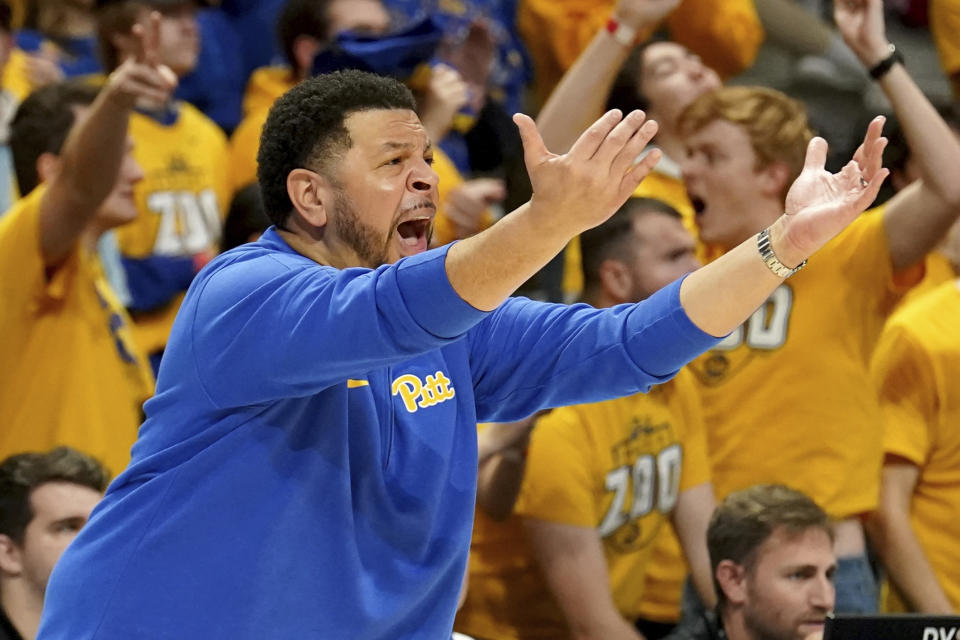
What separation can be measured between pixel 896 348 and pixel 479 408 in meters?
2.16

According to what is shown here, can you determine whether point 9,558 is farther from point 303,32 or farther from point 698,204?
point 303,32

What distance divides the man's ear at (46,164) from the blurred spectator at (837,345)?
1951 mm

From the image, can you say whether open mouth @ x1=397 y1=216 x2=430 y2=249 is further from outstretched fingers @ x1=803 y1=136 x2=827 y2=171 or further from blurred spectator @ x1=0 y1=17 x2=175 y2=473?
blurred spectator @ x1=0 y1=17 x2=175 y2=473

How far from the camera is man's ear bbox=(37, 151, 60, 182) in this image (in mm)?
4352

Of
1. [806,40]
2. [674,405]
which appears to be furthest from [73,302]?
[806,40]

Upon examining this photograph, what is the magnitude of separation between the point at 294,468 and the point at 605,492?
1.96m

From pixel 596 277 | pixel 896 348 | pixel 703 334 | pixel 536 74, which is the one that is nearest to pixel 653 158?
pixel 703 334

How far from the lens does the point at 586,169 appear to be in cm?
196

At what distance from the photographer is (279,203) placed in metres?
2.47

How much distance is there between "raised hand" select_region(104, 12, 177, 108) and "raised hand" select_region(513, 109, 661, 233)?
2.11 metres

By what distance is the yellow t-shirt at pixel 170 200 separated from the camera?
540 cm

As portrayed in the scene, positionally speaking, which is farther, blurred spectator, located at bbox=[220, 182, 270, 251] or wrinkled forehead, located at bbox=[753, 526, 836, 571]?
blurred spectator, located at bbox=[220, 182, 270, 251]

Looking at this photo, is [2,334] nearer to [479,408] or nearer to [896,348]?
[479,408]

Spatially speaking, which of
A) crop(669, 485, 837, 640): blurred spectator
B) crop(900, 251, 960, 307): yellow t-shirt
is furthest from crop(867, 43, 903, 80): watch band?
crop(669, 485, 837, 640): blurred spectator
